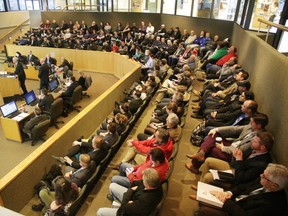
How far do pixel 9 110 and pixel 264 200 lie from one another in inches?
206

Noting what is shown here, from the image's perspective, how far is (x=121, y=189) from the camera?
9.10 feet

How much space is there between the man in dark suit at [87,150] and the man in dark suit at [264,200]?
157 cm

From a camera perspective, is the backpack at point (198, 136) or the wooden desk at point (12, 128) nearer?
the backpack at point (198, 136)

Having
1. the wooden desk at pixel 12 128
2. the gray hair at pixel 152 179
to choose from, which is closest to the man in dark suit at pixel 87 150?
the gray hair at pixel 152 179

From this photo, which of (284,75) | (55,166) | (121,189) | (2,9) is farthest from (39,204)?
(2,9)

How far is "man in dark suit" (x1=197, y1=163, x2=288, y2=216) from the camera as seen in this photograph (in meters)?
1.97

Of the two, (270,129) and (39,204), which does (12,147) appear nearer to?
(39,204)

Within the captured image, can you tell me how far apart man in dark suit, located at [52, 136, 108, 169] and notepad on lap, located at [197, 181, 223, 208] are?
1463mm

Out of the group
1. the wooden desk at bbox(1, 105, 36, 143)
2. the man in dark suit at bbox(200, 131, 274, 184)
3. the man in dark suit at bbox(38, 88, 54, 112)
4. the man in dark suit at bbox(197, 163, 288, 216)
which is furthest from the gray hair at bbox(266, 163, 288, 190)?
the man in dark suit at bbox(38, 88, 54, 112)

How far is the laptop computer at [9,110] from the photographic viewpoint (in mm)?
5155

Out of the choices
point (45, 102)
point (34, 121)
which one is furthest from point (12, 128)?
point (45, 102)

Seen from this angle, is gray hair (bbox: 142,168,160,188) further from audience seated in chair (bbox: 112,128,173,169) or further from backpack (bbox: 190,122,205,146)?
backpack (bbox: 190,122,205,146)

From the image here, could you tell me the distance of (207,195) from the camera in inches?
91.1

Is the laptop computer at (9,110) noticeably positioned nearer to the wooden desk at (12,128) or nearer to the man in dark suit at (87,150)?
the wooden desk at (12,128)
